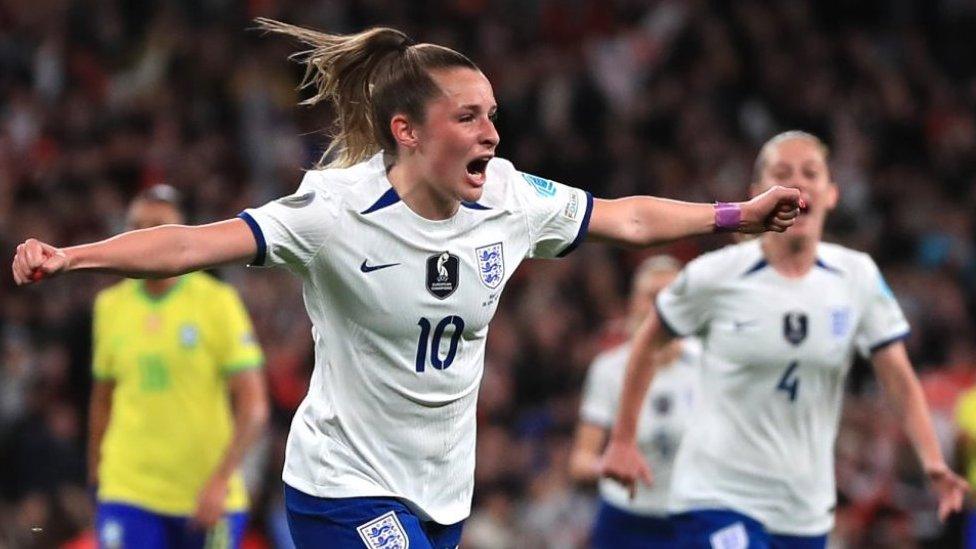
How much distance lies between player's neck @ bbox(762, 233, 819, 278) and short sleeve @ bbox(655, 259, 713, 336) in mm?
283

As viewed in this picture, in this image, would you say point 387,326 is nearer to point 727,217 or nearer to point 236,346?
point 727,217

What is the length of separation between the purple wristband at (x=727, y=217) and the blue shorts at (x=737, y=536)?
181 centimetres

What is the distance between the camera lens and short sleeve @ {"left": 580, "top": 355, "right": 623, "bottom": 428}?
31.1 feet

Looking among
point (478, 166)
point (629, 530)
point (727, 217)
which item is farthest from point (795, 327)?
point (629, 530)

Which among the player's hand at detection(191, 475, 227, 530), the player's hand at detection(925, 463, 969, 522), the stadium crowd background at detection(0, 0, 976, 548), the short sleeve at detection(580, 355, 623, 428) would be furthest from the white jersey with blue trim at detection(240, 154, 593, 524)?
the stadium crowd background at detection(0, 0, 976, 548)

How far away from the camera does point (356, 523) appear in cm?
511

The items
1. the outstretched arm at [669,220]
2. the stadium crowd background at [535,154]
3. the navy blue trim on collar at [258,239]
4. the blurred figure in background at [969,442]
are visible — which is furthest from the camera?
the stadium crowd background at [535,154]

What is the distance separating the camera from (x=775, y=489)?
6.82 m

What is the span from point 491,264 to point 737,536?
2082 mm

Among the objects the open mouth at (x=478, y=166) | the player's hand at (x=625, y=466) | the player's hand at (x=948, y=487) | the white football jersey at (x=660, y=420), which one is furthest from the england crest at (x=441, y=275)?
the white football jersey at (x=660, y=420)

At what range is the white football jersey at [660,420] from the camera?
29.4ft

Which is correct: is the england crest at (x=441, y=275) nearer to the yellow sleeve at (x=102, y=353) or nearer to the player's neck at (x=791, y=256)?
the player's neck at (x=791, y=256)

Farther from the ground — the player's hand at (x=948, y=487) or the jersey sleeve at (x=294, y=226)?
the jersey sleeve at (x=294, y=226)

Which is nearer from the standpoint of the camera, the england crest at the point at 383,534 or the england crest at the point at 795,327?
the england crest at the point at 383,534
